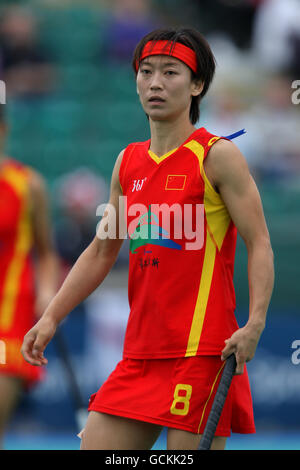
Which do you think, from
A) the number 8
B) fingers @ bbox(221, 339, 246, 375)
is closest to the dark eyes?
fingers @ bbox(221, 339, 246, 375)

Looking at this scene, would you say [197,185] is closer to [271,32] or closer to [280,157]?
[280,157]

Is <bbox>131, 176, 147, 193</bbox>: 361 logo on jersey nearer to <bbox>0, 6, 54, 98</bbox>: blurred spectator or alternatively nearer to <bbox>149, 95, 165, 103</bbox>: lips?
<bbox>149, 95, 165, 103</bbox>: lips

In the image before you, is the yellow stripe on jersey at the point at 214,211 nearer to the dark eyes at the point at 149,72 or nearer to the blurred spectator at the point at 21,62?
the dark eyes at the point at 149,72

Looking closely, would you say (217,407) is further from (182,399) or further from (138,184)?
(138,184)

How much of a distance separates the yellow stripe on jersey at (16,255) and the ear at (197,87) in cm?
194

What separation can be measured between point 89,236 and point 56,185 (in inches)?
66.9

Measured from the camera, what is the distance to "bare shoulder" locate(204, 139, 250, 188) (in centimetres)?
319

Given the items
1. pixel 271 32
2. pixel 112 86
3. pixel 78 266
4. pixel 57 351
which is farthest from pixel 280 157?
pixel 78 266

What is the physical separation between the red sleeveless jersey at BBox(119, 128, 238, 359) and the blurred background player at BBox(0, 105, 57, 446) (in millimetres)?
1624

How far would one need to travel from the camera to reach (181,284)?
128 inches

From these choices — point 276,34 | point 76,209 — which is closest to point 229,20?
point 276,34

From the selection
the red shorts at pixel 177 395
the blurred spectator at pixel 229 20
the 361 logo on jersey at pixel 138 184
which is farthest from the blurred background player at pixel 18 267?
the blurred spectator at pixel 229 20

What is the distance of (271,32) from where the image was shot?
10781 millimetres

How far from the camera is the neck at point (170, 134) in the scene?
134 inches
